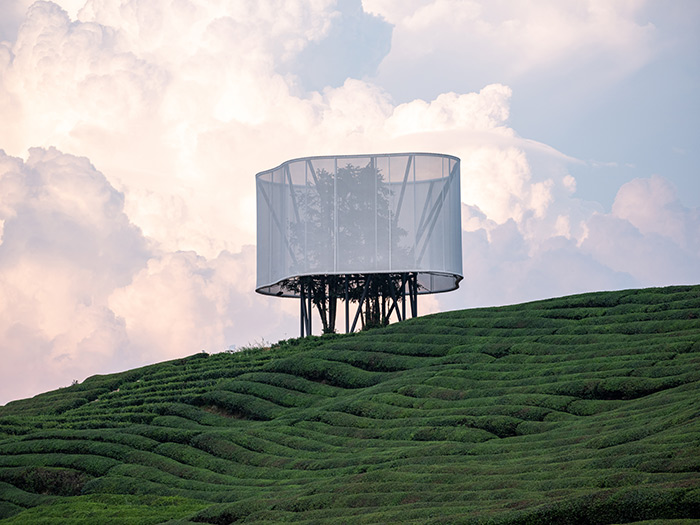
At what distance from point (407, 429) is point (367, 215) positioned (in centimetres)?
1673

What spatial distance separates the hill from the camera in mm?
11805

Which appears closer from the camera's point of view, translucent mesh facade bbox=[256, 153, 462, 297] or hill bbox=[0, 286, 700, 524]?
hill bbox=[0, 286, 700, 524]

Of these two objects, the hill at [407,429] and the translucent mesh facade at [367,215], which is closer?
the hill at [407,429]

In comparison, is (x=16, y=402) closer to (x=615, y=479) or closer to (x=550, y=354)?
(x=550, y=354)

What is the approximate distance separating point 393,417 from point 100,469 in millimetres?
6981

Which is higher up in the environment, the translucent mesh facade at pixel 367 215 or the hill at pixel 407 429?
the translucent mesh facade at pixel 367 215

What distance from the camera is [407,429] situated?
18.8 m

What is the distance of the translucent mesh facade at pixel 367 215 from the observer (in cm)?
3450

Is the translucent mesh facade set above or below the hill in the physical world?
above

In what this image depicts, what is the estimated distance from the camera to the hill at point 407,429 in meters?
11.8

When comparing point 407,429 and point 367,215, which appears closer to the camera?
point 407,429

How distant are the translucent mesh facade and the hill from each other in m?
4.88

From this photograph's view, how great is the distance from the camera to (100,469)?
65.3 ft

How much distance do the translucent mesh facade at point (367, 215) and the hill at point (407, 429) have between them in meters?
4.88
